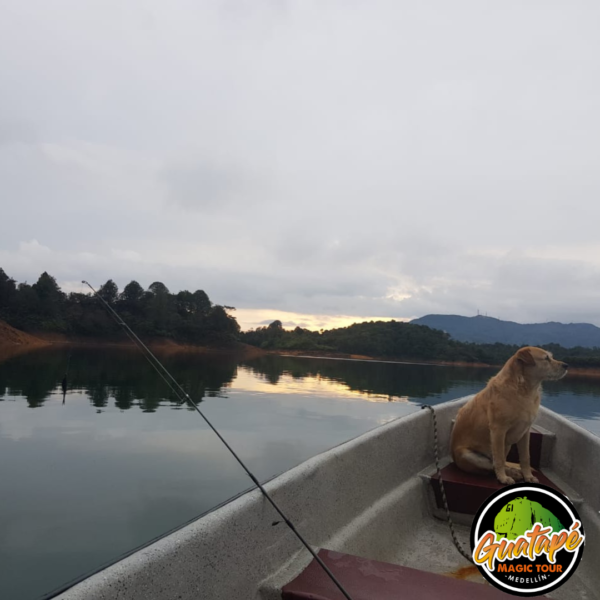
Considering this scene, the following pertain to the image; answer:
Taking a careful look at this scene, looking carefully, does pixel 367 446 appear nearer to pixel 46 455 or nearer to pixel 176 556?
pixel 176 556

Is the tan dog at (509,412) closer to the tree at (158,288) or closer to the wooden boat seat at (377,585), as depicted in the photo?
the wooden boat seat at (377,585)

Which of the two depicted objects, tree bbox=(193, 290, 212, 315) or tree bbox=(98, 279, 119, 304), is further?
tree bbox=(193, 290, 212, 315)

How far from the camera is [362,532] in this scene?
3271mm

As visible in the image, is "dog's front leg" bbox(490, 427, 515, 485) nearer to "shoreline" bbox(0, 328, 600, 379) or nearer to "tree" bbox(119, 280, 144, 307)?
"shoreline" bbox(0, 328, 600, 379)

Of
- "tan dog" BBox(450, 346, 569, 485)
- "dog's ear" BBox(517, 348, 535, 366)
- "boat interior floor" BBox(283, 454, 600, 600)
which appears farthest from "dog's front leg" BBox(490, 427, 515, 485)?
"dog's ear" BBox(517, 348, 535, 366)

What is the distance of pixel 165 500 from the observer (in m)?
8.48

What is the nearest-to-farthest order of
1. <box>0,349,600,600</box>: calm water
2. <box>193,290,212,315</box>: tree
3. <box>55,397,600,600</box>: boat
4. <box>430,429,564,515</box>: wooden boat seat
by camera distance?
<box>55,397,600,600</box>: boat → <box>430,429,564,515</box>: wooden boat seat → <box>0,349,600,600</box>: calm water → <box>193,290,212,315</box>: tree

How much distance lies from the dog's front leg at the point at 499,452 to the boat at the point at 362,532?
5.7 inches

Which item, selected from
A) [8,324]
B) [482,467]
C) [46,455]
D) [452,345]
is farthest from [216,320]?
[482,467]

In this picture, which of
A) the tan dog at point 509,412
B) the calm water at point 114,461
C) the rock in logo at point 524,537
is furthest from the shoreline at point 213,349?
the rock in logo at point 524,537

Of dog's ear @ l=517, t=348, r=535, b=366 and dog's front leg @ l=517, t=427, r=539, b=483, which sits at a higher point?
dog's ear @ l=517, t=348, r=535, b=366

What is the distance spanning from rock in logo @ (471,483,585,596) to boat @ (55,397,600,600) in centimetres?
12

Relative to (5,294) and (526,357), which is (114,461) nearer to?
(526,357)

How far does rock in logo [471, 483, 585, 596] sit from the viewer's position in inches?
86.5
